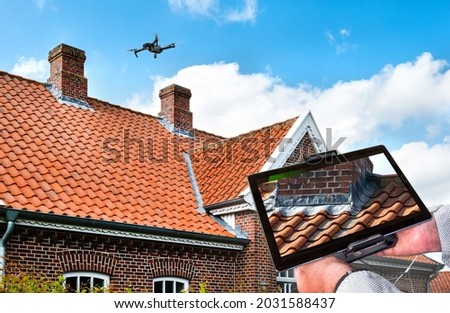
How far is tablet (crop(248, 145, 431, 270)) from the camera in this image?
4.54 feet

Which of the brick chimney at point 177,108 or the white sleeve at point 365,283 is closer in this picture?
the white sleeve at point 365,283

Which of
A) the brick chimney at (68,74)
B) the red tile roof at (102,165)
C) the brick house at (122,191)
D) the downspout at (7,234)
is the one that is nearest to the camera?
the downspout at (7,234)

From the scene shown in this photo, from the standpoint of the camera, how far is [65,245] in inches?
405

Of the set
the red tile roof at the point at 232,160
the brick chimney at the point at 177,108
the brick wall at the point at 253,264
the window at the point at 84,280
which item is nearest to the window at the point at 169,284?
the window at the point at 84,280

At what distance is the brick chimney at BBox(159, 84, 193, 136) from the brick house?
0.36 feet

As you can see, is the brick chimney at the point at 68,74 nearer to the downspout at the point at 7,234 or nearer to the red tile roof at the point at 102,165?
the red tile roof at the point at 102,165

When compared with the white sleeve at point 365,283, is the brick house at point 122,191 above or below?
above

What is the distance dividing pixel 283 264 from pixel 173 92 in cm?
1666

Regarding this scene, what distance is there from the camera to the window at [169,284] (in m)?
11.6

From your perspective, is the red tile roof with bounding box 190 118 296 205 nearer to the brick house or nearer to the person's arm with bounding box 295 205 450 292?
the brick house

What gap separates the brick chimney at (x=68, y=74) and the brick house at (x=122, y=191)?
0.03m
